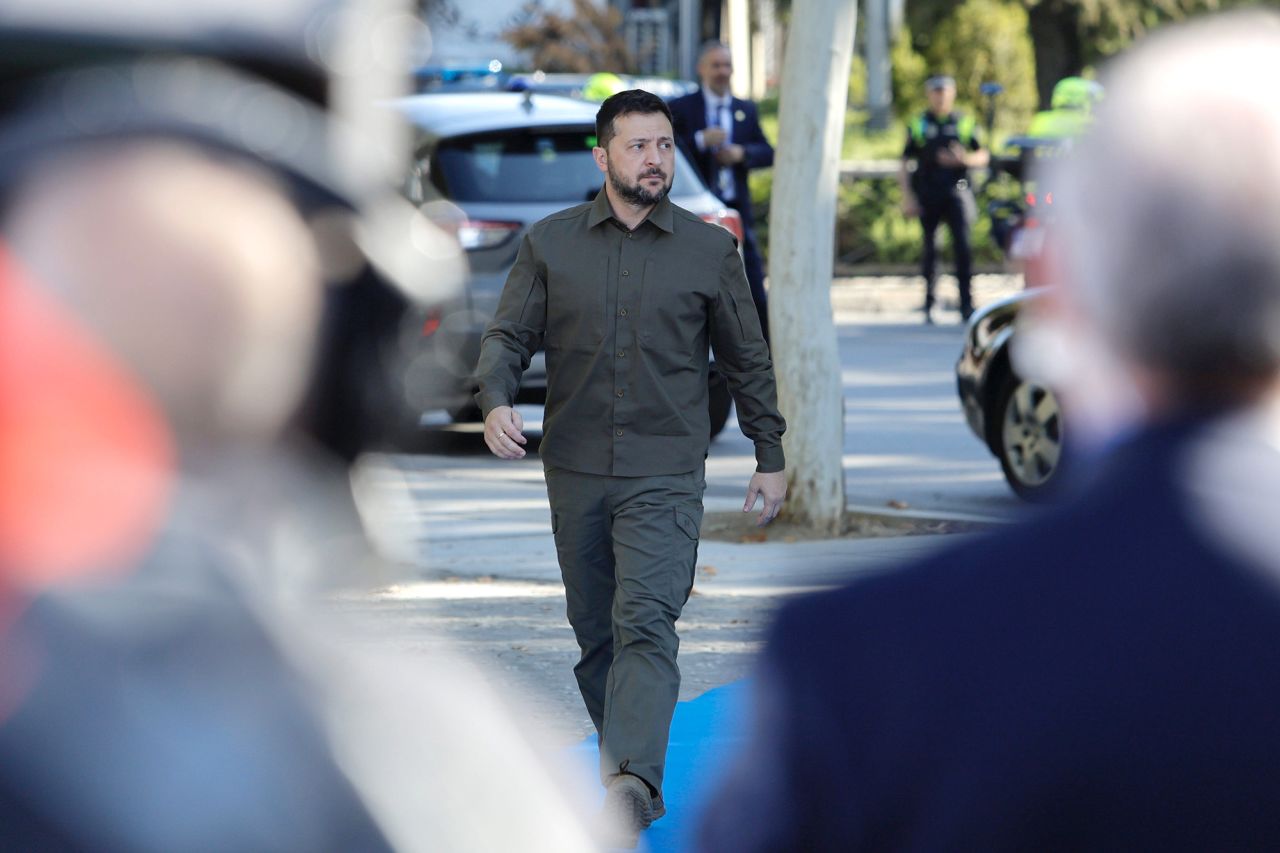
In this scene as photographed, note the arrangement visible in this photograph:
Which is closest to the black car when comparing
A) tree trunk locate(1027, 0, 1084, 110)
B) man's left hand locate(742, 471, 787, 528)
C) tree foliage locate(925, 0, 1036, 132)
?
man's left hand locate(742, 471, 787, 528)

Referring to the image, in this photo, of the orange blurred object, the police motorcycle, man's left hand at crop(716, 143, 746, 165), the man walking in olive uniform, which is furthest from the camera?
the police motorcycle

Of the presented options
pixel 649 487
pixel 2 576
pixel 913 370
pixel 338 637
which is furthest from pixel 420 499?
pixel 913 370

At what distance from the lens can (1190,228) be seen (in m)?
1.34

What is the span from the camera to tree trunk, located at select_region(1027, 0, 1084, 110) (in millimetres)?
37156

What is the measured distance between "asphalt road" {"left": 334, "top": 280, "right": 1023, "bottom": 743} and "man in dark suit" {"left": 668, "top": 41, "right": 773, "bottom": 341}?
1.27 m

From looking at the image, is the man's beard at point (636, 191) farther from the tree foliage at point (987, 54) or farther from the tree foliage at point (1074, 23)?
the tree foliage at point (987, 54)

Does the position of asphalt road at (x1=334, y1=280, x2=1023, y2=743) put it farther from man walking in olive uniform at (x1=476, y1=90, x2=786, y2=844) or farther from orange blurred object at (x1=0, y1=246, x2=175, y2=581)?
man walking in olive uniform at (x1=476, y1=90, x2=786, y2=844)

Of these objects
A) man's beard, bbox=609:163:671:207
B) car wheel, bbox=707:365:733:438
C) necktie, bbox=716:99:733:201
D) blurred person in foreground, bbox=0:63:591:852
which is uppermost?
blurred person in foreground, bbox=0:63:591:852

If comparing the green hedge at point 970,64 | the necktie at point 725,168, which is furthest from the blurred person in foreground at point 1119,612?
the green hedge at point 970,64

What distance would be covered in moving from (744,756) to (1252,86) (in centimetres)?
58

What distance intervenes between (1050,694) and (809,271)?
7239 mm

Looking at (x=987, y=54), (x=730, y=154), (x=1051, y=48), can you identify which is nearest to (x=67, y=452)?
(x=730, y=154)

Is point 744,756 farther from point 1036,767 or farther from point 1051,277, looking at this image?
point 1051,277

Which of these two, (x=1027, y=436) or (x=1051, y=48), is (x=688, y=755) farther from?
(x=1051, y=48)
